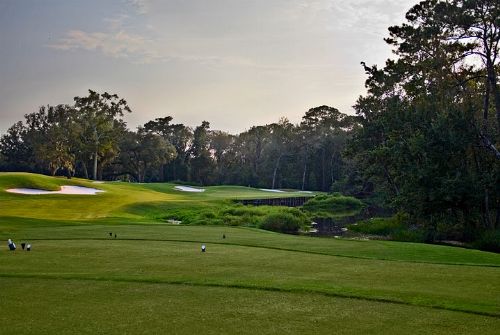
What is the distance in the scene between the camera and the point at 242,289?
9.62m

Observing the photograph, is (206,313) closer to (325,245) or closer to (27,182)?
(325,245)

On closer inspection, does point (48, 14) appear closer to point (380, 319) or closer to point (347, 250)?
point (347, 250)

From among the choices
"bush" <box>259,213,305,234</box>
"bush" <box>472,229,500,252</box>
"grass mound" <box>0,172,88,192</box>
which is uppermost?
"grass mound" <box>0,172,88,192</box>

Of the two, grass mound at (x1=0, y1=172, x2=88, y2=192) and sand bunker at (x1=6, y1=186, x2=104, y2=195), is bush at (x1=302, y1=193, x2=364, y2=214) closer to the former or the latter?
sand bunker at (x1=6, y1=186, x2=104, y2=195)

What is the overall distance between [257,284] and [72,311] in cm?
377

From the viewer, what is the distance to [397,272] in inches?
468

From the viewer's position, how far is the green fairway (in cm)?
721

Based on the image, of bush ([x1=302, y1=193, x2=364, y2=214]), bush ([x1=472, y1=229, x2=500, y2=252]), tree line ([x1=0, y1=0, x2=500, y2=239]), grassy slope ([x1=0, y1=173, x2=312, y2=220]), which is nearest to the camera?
bush ([x1=472, y1=229, x2=500, y2=252])

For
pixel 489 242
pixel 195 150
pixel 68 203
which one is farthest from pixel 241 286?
pixel 195 150

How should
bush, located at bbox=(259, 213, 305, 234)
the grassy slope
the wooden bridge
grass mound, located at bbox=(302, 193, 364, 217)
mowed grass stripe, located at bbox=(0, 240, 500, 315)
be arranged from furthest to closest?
1. grass mound, located at bbox=(302, 193, 364, 217)
2. the wooden bridge
3. the grassy slope
4. bush, located at bbox=(259, 213, 305, 234)
5. mowed grass stripe, located at bbox=(0, 240, 500, 315)

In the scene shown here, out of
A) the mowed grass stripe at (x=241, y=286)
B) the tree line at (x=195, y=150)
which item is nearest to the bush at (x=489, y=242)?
the mowed grass stripe at (x=241, y=286)

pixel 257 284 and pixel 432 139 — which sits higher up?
pixel 432 139

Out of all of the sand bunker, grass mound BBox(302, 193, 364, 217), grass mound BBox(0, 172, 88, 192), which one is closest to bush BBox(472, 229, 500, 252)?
grass mound BBox(302, 193, 364, 217)

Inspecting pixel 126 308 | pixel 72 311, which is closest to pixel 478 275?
pixel 126 308
